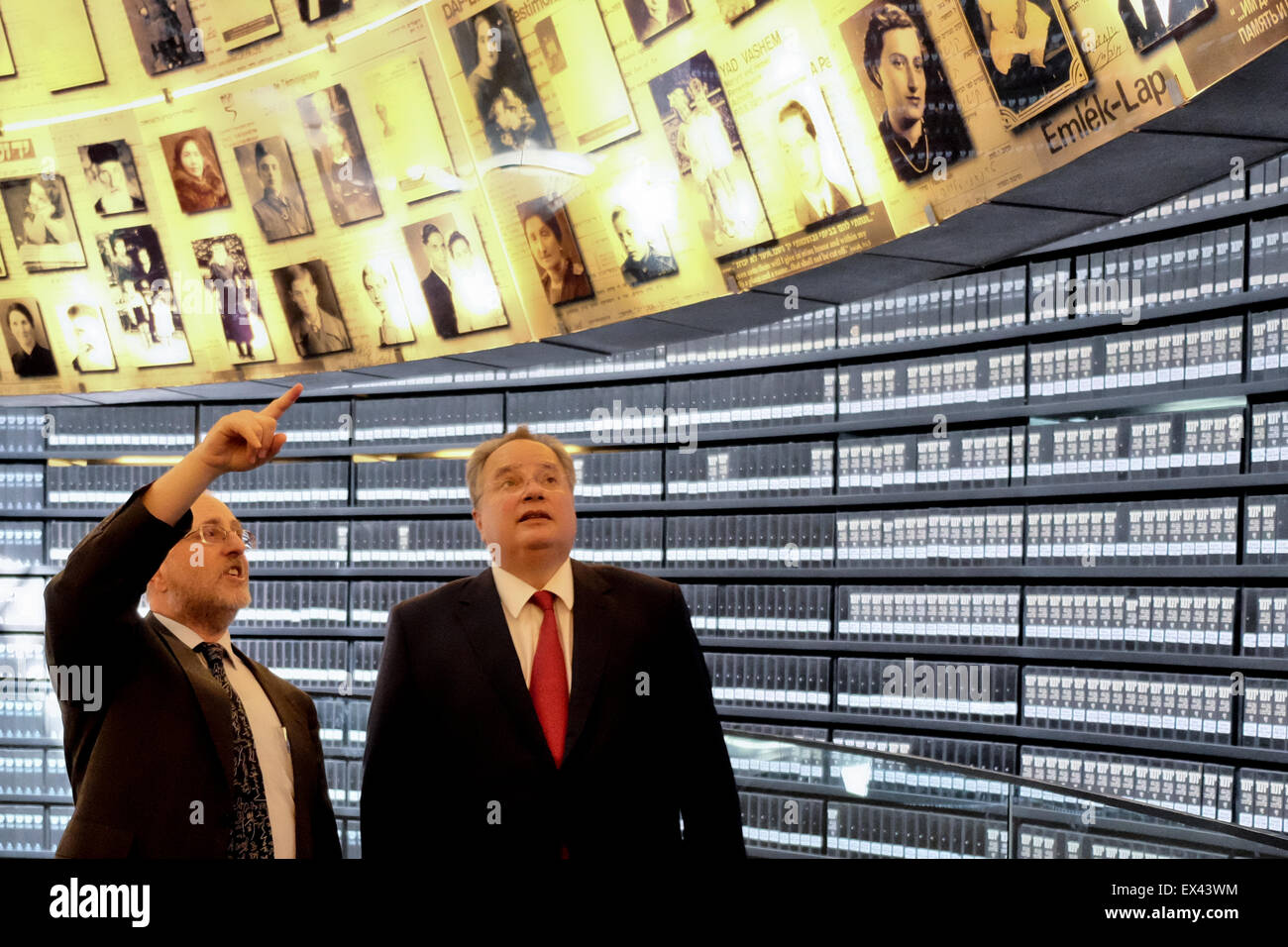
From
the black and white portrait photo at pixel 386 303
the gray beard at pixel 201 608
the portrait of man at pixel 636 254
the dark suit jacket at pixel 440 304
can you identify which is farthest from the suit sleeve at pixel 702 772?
the black and white portrait photo at pixel 386 303

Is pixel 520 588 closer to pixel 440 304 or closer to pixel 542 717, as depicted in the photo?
pixel 542 717

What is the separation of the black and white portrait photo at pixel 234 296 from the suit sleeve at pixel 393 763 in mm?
2489

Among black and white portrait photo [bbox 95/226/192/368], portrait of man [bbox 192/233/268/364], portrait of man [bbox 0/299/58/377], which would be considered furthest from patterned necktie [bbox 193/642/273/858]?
portrait of man [bbox 0/299/58/377]

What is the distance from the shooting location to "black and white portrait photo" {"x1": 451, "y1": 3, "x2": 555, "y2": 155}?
327cm

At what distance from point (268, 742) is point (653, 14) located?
78.3 inches

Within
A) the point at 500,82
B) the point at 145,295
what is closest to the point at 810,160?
the point at 500,82

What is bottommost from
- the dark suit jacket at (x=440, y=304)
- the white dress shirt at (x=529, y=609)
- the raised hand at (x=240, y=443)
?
the white dress shirt at (x=529, y=609)

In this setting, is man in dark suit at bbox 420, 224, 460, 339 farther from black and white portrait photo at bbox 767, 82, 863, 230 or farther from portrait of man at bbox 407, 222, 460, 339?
black and white portrait photo at bbox 767, 82, 863, 230

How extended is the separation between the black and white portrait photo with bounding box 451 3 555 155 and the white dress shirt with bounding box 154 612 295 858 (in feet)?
6.09

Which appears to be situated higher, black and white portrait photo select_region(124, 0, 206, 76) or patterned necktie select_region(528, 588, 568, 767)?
black and white portrait photo select_region(124, 0, 206, 76)

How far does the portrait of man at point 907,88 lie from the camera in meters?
2.48

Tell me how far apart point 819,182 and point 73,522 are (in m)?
6.23

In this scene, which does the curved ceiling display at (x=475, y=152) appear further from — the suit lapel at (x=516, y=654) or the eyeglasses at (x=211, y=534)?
the eyeglasses at (x=211, y=534)

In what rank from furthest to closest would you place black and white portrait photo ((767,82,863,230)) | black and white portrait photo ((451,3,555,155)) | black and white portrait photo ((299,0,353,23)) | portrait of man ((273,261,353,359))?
portrait of man ((273,261,353,359))
black and white portrait photo ((299,0,353,23))
black and white portrait photo ((451,3,555,155))
black and white portrait photo ((767,82,863,230))
